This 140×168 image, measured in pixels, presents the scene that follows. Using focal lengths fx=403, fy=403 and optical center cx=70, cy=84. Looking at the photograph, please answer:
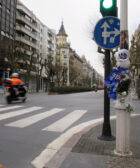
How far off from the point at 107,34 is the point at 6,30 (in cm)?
6209

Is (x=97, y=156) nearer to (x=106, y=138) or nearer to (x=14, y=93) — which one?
(x=106, y=138)

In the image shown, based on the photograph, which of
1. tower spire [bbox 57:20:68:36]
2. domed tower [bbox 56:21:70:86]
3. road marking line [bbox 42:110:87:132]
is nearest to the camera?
road marking line [bbox 42:110:87:132]

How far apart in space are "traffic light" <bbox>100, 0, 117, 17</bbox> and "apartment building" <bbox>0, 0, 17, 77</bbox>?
51608mm

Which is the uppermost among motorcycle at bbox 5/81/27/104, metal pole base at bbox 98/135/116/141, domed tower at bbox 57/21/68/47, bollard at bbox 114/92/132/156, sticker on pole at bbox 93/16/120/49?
domed tower at bbox 57/21/68/47

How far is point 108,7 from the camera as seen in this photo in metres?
8.62

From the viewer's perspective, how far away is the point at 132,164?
648 cm

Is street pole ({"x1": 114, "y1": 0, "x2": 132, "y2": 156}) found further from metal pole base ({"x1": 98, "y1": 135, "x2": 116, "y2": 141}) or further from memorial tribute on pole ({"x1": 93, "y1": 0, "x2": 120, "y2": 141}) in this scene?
metal pole base ({"x1": 98, "y1": 135, "x2": 116, "y2": 141})

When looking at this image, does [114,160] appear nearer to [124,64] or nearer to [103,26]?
[124,64]

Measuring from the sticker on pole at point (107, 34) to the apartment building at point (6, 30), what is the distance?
5158 centimetres

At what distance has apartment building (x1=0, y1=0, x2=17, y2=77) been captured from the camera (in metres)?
60.0

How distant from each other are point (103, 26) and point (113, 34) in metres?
0.29

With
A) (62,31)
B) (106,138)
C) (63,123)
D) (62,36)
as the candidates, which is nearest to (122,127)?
(106,138)

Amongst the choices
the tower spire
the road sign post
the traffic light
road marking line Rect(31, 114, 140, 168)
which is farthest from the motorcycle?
the tower spire

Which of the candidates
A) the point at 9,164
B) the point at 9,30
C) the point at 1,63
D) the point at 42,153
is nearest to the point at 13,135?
the point at 42,153
